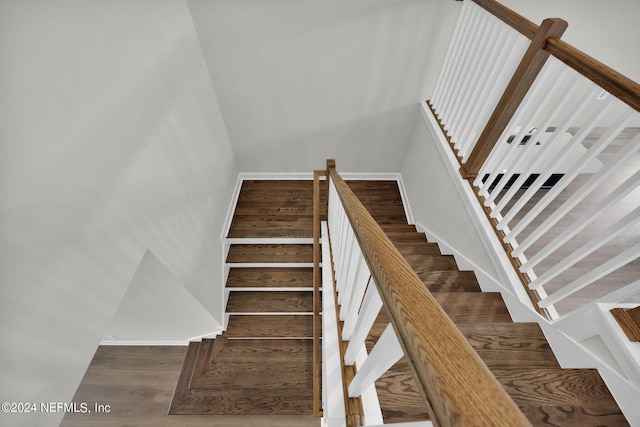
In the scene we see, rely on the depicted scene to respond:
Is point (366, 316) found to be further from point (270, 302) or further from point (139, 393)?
point (139, 393)

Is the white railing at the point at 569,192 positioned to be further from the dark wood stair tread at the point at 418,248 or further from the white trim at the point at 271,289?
the white trim at the point at 271,289

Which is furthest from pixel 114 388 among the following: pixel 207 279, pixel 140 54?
pixel 140 54

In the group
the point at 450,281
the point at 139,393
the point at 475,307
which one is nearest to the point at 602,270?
the point at 475,307

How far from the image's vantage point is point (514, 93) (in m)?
1.56

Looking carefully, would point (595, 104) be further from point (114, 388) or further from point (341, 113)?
point (114, 388)

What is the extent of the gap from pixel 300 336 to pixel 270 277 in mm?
694

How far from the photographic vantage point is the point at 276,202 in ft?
11.7

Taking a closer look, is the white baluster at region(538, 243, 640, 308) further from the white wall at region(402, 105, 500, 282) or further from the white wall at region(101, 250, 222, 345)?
the white wall at region(101, 250, 222, 345)

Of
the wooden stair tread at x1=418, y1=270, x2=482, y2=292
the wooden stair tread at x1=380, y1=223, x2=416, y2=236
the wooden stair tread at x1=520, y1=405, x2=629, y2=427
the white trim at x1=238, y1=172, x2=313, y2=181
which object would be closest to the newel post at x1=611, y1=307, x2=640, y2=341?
the wooden stair tread at x1=520, y1=405, x2=629, y2=427

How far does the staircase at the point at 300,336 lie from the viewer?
3.36 ft

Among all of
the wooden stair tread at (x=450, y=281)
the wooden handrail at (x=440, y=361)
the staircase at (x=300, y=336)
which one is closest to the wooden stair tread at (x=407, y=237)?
the staircase at (x=300, y=336)

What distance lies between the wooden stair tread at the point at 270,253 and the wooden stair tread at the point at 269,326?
1.92ft

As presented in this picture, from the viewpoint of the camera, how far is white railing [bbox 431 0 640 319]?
1.07m

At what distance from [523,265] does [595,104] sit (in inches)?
84.6
